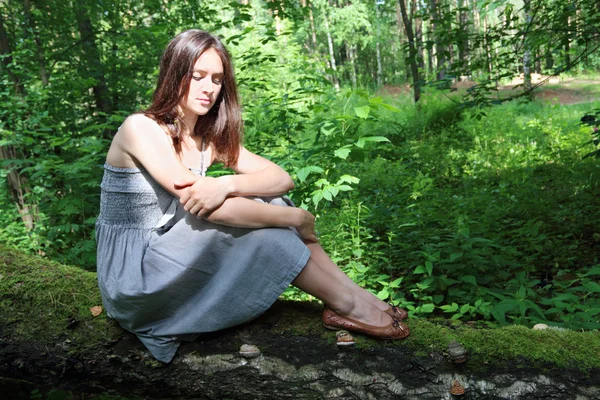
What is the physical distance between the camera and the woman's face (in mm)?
1961

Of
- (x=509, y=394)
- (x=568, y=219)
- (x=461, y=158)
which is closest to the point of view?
(x=509, y=394)

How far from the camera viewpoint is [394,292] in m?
3.02

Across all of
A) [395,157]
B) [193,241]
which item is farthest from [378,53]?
[193,241]

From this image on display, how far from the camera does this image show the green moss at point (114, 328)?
1.57 m

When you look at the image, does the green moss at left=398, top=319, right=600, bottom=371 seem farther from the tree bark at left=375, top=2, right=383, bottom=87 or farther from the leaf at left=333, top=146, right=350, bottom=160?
the tree bark at left=375, top=2, right=383, bottom=87

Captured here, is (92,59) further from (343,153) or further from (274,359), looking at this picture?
(274,359)

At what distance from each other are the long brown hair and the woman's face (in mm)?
20

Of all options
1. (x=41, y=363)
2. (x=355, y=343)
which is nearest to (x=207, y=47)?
(x=355, y=343)

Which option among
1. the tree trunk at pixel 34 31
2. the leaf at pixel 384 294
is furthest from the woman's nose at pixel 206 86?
the tree trunk at pixel 34 31

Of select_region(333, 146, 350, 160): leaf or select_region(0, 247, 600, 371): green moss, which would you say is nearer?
select_region(0, 247, 600, 371): green moss

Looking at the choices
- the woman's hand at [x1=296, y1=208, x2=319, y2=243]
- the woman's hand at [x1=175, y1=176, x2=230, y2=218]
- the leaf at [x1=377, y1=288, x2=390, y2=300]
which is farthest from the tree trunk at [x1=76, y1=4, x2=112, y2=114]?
the woman's hand at [x1=296, y1=208, x2=319, y2=243]

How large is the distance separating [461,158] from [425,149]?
0.51m

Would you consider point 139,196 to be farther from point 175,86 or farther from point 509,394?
point 509,394

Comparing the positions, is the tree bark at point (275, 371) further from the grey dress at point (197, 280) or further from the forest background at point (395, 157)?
the forest background at point (395, 157)
